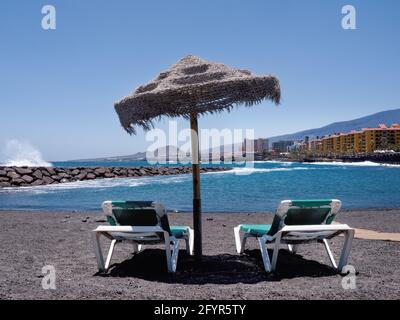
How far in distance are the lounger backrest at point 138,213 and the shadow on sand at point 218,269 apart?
555 millimetres

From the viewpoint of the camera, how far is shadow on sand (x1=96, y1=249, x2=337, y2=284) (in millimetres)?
4496

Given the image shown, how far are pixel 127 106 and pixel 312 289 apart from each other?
2573 millimetres

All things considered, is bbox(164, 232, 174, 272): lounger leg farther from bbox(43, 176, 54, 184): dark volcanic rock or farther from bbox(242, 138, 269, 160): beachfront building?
bbox(43, 176, 54, 184): dark volcanic rock

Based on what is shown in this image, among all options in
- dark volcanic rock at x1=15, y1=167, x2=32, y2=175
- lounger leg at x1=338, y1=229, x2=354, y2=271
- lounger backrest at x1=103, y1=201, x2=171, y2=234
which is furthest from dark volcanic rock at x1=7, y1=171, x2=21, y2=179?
lounger leg at x1=338, y1=229, x2=354, y2=271

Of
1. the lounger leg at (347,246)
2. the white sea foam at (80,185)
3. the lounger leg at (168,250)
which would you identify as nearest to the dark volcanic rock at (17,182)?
the white sea foam at (80,185)

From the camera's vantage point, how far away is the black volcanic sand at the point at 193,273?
3.82 m

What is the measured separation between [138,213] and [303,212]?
1.73 metres

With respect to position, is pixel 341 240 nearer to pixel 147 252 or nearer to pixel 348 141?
pixel 147 252

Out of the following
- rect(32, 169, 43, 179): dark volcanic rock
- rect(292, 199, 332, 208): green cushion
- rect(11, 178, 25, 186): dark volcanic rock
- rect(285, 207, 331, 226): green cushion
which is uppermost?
rect(292, 199, 332, 208): green cushion

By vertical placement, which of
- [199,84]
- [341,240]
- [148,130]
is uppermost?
[199,84]

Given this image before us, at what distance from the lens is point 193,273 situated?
477 centimetres

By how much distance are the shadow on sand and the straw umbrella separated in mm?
533

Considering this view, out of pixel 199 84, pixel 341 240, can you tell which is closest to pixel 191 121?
pixel 199 84
